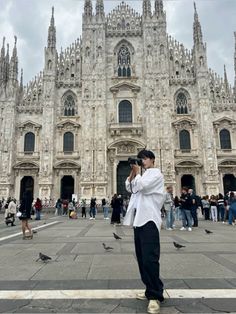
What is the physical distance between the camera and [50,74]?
31.2m

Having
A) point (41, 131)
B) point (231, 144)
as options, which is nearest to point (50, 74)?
point (41, 131)

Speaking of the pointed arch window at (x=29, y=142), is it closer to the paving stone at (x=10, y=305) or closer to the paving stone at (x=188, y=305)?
the paving stone at (x=10, y=305)

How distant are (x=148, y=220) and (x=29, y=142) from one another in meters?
29.8

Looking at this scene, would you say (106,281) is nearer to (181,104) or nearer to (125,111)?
(125,111)

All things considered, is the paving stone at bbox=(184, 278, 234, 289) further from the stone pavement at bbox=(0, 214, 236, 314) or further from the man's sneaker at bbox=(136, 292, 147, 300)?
the man's sneaker at bbox=(136, 292, 147, 300)

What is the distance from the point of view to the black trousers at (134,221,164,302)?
3061 mm

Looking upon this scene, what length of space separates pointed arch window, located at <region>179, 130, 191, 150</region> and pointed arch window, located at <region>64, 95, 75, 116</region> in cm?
1212

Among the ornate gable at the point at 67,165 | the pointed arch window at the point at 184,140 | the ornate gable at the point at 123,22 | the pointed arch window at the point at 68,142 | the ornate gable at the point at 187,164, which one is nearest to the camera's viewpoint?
the ornate gable at the point at 187,164

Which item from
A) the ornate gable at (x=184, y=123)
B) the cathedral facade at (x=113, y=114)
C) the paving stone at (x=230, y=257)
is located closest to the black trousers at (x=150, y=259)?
the paving stone at (x=230, y=257)

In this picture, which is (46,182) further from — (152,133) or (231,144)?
(231,144)

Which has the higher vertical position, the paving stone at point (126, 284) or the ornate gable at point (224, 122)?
the ornate gable at point (224, 122)

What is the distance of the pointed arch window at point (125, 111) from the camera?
31.4 meters

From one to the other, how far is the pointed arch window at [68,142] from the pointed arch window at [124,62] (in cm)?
904

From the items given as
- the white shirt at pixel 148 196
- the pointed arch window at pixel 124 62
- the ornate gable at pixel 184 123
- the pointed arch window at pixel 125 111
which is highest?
the pointed arch window at pixel 124 62
